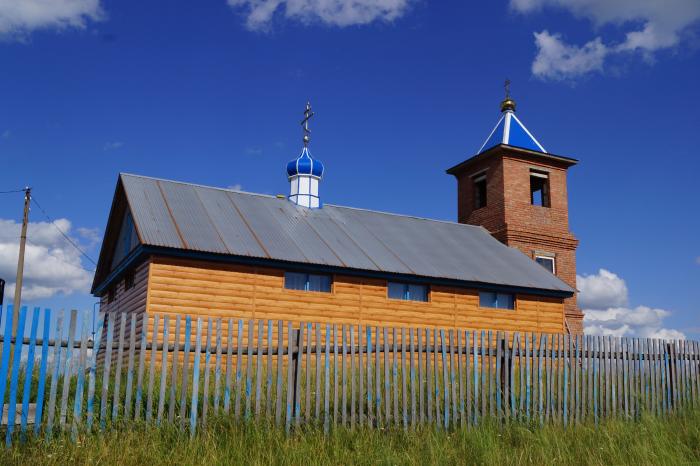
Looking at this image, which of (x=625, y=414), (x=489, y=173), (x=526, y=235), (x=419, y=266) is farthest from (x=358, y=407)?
(x=489, y=173)

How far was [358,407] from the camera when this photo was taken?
32.9 ft

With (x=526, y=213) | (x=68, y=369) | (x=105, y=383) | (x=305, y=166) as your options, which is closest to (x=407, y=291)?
(x=305, y=166)

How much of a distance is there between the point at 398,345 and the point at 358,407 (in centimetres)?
115

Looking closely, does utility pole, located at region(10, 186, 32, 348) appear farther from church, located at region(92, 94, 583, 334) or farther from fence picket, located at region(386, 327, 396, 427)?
fence picket, located at region(386, 327, 396, 427)

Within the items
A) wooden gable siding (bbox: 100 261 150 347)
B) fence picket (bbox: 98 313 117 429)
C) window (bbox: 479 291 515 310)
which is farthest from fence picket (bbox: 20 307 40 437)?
window (bbox: 479 291 515 310)

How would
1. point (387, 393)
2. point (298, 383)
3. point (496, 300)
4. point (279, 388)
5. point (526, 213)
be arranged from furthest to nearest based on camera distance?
point (526, 213) → point (496, 300) → point (387, 393) → point (298, 383) → point (279, 388)

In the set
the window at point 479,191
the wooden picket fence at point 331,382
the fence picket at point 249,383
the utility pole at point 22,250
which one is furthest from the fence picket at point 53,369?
the window at point 479,191

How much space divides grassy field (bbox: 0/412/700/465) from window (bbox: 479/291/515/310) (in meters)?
12.6

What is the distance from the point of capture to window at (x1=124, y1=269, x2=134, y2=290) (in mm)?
20438

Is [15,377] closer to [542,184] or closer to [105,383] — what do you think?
[105,383]

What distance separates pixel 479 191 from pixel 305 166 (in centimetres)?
1048

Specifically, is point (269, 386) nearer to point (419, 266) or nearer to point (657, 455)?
point (657, 455)

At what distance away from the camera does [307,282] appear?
19.8m

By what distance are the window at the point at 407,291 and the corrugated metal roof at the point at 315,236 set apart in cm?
55
